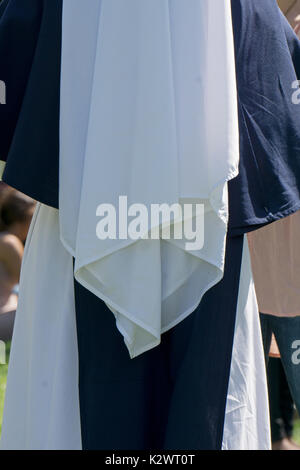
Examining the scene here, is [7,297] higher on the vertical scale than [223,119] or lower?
lower

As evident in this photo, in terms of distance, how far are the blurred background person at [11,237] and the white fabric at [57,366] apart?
1.91 m

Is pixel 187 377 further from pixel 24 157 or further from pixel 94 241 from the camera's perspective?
pixel 24 157

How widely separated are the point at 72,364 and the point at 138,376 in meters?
0.18

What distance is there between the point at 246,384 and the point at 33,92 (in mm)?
855

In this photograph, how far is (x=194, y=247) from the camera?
6.31 ft

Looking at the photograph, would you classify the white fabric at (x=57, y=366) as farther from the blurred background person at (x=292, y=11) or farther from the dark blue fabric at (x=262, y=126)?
the blurred background person at (x=292, y=11)

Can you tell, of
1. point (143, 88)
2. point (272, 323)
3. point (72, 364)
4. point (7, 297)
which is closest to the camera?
point (143, 88)

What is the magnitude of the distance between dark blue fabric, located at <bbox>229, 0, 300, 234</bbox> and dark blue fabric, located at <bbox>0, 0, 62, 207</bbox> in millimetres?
424

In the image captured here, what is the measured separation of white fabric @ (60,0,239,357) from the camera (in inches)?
73.4

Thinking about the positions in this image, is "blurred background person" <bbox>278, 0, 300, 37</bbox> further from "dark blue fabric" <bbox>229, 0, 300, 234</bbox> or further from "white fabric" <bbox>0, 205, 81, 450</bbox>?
"white fabric" <bbox>0, 205, 81, 450</bbox>

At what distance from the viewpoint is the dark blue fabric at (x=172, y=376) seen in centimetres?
194

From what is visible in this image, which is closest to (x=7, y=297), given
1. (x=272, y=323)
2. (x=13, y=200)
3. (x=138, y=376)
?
(x=13, y=200)

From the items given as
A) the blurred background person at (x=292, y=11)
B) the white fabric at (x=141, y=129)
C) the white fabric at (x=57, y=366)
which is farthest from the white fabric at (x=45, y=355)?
the blurred background person at (x=292, y=11)

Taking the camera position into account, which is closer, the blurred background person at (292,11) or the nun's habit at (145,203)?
the nun's habit at (145,203)
